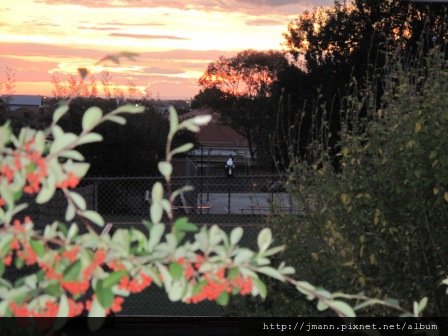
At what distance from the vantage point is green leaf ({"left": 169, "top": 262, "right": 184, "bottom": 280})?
2.35 metres

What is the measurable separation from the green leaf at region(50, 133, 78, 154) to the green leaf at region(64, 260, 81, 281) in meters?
0.36

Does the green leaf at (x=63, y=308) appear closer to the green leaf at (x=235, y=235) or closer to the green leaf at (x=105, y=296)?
the green leaf at (x=105, y=296)

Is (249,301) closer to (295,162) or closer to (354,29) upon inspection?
(295,162)

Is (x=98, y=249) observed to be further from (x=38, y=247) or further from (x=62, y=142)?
(x=62, y=142)

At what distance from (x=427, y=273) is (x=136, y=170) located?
21733mm

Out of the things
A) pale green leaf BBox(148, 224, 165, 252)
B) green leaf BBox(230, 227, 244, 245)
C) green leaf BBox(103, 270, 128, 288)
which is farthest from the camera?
green leaf BBox(230, 227, 244, 245)

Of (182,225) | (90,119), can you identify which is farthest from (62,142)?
(182,225)

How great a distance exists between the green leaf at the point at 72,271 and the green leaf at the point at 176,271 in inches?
11.5

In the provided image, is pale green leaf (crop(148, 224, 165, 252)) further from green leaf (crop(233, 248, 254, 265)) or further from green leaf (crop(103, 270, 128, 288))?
green leaf (crop(233, 248, 254, 265))

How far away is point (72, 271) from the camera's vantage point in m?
2.36

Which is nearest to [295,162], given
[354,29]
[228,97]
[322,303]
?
[322,303]

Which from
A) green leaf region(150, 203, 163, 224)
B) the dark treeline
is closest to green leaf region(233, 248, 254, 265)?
green leaf region(150, 203, 163, 224)

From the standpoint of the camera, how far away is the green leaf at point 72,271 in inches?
92.6

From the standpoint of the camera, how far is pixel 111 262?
2432 mm
